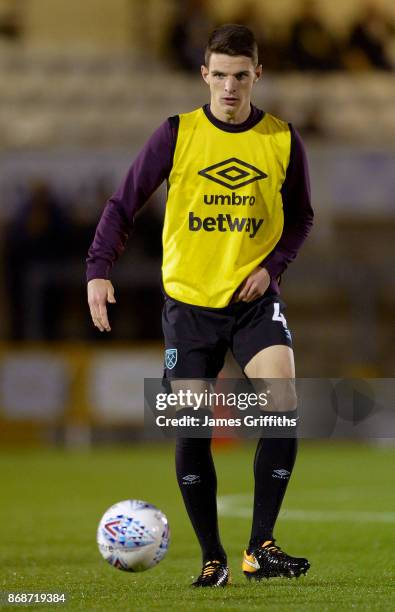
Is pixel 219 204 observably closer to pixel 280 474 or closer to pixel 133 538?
pixel 280 474

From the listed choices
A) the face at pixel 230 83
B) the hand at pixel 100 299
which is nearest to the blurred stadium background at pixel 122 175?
the face at pixel 230 83

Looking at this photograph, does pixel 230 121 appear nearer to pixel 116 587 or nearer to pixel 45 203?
pixel 116 587

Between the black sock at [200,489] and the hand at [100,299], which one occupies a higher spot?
the hand at [100,299]

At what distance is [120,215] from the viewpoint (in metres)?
5.06

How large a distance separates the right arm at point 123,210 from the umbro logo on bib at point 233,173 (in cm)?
17

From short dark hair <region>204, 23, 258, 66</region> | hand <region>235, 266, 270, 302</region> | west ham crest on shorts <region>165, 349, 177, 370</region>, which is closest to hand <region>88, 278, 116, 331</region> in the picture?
west ham crest on shorts <region>165, 349, 177, 370</region>

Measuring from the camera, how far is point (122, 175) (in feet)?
53.6

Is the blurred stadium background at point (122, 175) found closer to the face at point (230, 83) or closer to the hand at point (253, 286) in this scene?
the face at point (230, 83)

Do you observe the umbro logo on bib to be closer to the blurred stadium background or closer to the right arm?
the right arm

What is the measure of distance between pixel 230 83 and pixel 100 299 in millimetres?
929

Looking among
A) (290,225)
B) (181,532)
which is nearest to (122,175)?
(181,532)

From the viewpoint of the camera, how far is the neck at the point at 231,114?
495 cm

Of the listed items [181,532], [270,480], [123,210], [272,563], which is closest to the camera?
[272,563]

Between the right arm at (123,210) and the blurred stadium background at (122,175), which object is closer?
the right arm at (123,210)
